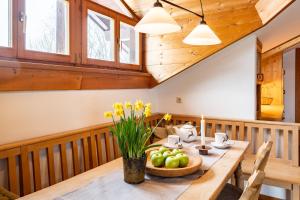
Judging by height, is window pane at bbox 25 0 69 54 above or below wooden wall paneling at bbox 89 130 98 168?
above

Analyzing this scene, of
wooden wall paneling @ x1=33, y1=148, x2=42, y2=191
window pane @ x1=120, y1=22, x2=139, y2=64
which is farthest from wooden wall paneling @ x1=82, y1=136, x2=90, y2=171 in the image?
window pane @ x1=120, y1=22, x2=139, y2=64

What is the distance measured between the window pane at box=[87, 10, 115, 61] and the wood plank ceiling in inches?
17.8

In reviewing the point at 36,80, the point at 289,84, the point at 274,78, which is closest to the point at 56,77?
the point at 36,80

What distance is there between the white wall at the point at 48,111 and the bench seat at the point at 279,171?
1524 millimetres

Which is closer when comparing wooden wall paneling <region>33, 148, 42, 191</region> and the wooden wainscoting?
the wooden wainscoting

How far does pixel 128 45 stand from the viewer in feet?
9.96

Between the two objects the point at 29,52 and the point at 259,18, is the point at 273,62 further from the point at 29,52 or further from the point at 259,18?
the point at 29,52

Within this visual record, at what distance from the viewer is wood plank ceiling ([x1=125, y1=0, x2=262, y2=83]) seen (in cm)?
251

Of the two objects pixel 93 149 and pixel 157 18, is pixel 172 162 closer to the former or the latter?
pixel 157 18

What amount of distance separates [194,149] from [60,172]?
43.4 inches

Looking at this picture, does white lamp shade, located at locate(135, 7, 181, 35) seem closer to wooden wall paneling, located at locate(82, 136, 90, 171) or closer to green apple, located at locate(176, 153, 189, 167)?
green apple, located at locate(176, 153, 189, 167)

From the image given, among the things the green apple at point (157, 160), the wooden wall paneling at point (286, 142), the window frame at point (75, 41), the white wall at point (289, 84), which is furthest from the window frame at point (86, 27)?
the white wall at point (289, 84)

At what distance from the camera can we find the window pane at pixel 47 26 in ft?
6.33

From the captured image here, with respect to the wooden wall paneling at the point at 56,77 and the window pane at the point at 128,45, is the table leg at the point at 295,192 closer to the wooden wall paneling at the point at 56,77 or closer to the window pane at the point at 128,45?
the wooden wall paneling at the point at 56,77
